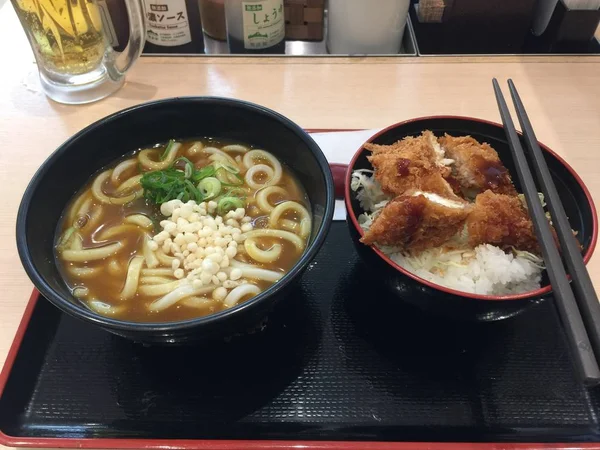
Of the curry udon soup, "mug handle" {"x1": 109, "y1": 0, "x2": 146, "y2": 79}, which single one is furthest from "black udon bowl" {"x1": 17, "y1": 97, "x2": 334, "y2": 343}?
"mug handle" {"x1": 109, "y1": 0, "x2": 146, "y2": 79}

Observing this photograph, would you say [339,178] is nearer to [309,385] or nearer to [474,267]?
[474,267]

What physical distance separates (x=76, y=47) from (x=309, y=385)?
5.42 feet

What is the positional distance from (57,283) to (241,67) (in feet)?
4.44

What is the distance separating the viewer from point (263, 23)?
208 cm

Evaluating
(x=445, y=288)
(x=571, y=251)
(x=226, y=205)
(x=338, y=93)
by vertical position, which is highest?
(x=571, y=251)

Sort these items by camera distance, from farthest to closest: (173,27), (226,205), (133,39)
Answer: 1. (173,27)
2. (133,39)
3. (226,205)

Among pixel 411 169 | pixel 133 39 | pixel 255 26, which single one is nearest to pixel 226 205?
pixel 411 169

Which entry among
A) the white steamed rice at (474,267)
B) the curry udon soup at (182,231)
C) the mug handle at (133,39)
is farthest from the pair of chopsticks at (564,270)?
the mug handle at (133,39)

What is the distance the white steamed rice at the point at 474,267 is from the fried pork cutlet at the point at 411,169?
0.13m

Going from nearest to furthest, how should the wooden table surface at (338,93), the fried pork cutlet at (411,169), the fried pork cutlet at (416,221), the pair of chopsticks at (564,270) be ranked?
the pair of chopsticks at (564,270) → the fried pork cutlet at (416,221) → the fried pork cutlet at (411,169) → the wooden table surface at (338,93)

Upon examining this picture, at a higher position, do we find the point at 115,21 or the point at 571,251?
the point at 571,251

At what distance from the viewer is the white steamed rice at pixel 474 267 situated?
1101 millimetres

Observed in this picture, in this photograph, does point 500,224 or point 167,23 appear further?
point 167,23

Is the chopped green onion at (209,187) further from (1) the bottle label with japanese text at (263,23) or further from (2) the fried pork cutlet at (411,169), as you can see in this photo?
(1) the bottle label with japanese text at (263,23)
